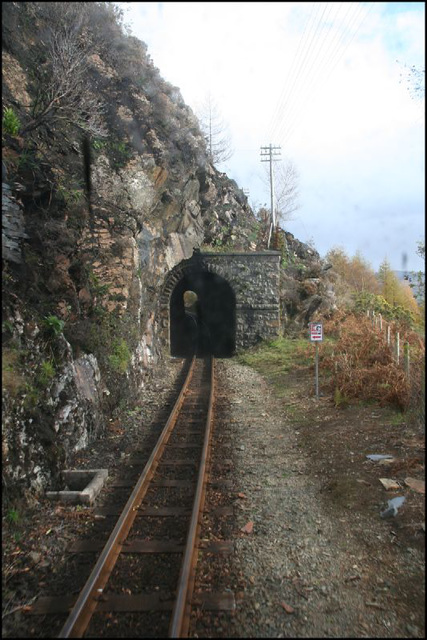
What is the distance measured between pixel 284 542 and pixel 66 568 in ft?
7.50

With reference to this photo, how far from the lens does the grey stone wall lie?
68.9 ft

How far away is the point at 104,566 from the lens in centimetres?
435

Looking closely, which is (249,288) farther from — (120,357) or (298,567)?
(298,567)

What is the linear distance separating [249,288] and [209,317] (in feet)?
27.3

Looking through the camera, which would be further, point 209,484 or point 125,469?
point 125,469

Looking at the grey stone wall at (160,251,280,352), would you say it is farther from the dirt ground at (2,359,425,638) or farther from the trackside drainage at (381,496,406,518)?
the trackside drainage at (381,496,406,518)

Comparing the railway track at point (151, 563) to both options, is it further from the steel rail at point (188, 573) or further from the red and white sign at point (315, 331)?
the red and white sign at point (315, 331)

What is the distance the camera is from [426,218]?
334 cm

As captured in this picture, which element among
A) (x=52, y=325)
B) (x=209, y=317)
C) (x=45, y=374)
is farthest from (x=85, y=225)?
(x=209, y=317)

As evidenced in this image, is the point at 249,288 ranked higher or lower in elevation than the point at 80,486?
higher

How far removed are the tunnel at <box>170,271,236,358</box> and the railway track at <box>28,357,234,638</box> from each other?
15168mm

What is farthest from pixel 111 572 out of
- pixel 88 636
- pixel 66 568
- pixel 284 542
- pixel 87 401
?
pixel 87 401

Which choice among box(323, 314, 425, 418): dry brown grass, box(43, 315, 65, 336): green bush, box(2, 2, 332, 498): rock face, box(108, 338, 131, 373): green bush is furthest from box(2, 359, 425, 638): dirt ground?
box(43, 315, 65, 336): green bush

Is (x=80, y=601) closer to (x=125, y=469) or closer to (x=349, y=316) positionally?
(x=125, y=469)
